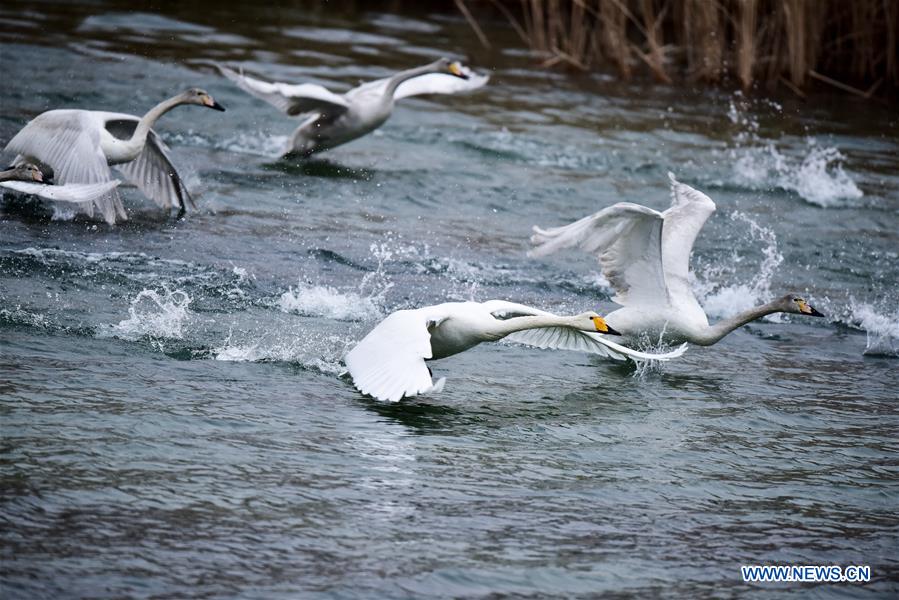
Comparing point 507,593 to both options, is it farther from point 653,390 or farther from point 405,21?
point 405,21

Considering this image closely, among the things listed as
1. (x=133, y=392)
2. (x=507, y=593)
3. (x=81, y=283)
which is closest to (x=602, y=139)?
(x=81, y=283)

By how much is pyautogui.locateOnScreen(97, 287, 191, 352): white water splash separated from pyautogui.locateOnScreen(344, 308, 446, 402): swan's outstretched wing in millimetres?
1535

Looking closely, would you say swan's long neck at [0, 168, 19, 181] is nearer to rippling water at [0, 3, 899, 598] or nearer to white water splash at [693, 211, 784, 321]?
rippling water at [0, 3, 899, 598]

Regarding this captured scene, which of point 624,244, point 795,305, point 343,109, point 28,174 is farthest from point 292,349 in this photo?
point 343,109

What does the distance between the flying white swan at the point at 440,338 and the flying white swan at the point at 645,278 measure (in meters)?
0.30

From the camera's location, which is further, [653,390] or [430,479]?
[653,390]

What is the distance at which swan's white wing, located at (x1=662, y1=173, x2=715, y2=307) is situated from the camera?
9352 millimetres

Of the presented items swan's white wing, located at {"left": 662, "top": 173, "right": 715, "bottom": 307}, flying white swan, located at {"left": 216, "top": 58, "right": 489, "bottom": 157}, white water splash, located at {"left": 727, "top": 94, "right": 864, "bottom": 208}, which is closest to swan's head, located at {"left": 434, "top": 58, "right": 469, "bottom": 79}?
flying white swan, located at {"left": 216, "top": 58, "right": 489, "bottom": 157}

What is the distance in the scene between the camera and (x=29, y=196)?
1155 cm

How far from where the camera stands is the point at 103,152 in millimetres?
10906

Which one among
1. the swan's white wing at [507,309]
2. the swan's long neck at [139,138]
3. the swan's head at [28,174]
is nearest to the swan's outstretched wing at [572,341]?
the swan's white wing at [507,309]

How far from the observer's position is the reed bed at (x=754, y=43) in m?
18.0

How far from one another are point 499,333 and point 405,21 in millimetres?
15847

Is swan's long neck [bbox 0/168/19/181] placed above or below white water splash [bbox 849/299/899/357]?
above
